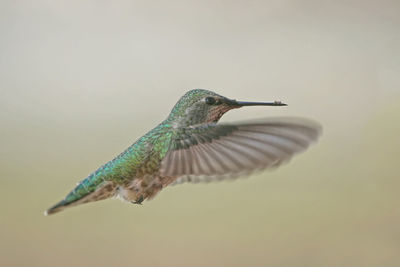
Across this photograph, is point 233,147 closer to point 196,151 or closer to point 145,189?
point 196,151

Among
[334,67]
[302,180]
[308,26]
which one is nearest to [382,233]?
[302,180]

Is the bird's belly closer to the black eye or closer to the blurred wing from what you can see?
the blurred wing

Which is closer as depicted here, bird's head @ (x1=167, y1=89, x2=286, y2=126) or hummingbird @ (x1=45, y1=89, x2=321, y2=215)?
hummingbird @ (x1=45, y1=89, x2=321, y2=215)

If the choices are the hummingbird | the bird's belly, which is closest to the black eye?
the hummingbird

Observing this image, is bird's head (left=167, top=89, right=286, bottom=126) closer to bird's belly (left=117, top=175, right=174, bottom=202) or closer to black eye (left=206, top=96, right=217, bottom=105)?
black eye (left=206, top=96, right=217, bottom=105)

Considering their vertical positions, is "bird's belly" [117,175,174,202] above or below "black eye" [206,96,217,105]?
below

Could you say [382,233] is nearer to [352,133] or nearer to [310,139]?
[352,133]
